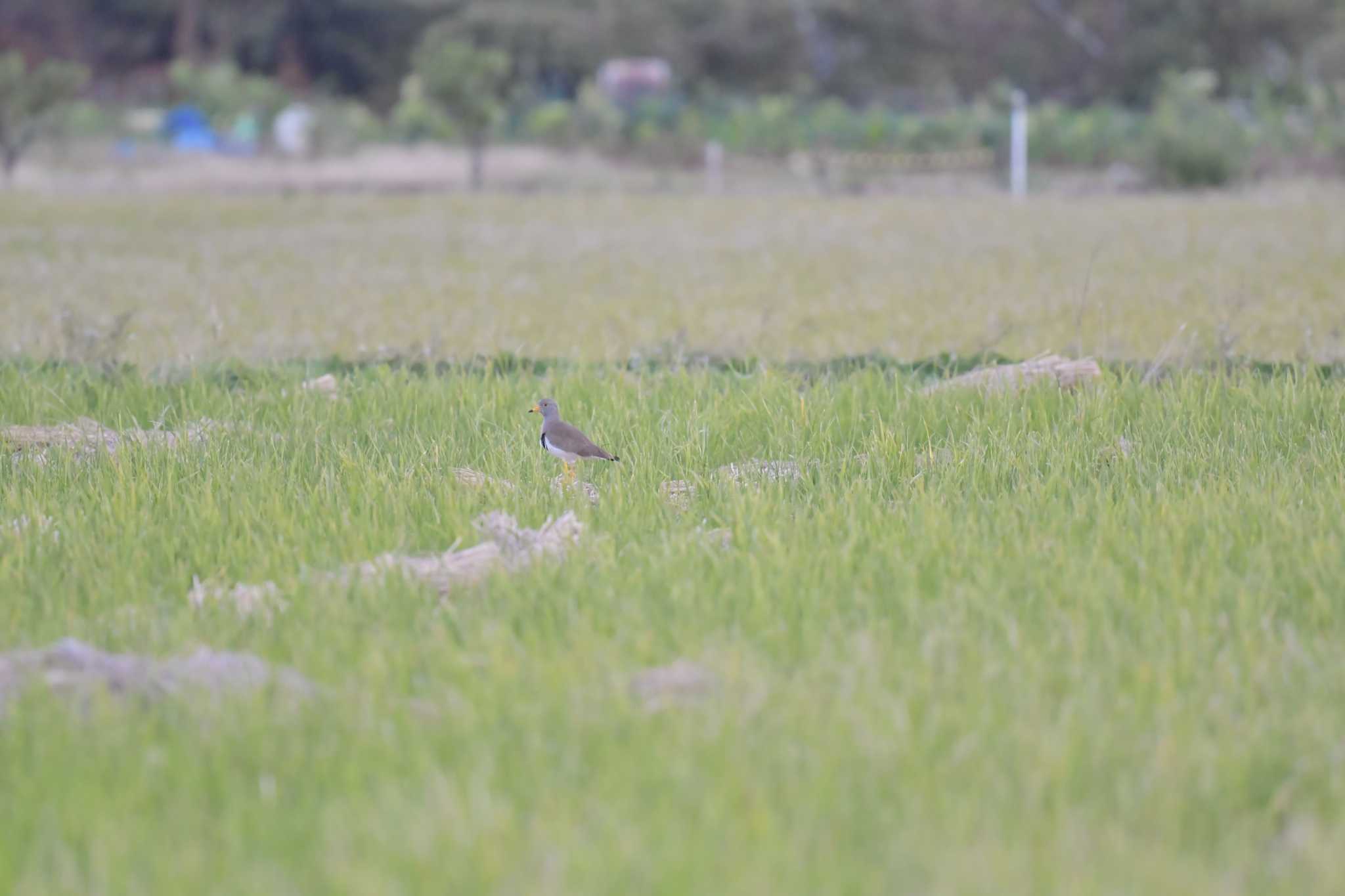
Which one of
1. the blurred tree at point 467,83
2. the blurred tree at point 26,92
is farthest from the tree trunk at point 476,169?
the blurred tree at point 26,92

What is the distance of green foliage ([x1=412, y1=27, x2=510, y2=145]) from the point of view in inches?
866

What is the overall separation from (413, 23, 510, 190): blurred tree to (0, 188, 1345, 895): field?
16364 mm

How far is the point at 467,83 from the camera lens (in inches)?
867

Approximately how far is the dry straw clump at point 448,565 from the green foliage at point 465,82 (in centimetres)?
1981

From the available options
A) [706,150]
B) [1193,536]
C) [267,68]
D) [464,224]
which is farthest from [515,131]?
[1193,536]

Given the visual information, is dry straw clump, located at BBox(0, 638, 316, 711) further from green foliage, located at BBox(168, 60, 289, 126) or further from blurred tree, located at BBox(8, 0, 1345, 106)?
blurred tree, located at BBox(8, 0, 1345, 106)

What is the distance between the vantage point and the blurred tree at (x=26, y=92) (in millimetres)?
20141

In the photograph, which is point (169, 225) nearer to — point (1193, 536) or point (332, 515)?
point (332, 515)

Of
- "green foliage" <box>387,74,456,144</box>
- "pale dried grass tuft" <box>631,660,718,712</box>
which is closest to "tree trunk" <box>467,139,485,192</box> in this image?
"green foliage" <box>387,74,456,144</box>

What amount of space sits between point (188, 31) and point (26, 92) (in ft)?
51.3

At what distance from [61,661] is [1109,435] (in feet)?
Result: 9.52

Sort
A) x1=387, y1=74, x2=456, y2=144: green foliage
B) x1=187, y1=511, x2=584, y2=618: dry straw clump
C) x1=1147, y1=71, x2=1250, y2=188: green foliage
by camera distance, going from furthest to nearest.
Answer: x1=387, y1=74, x2=456, y2=144: green foliage → x1=1147, y1=71, x2=1250, y2=188: green foliage → x1=187, y1=511, x2=584, y2=618: dry straw clump

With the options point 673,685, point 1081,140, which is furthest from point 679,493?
point 1081,140

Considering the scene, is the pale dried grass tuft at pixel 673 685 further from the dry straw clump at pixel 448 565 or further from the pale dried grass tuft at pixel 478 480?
the pale dried grass tuft at pixel 478 480
